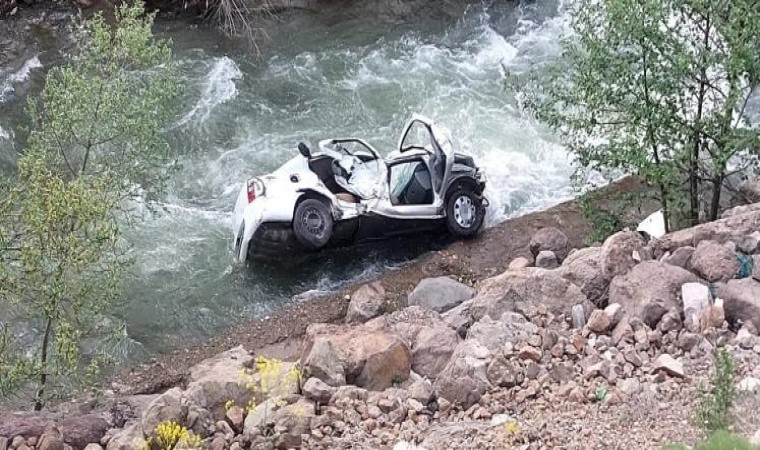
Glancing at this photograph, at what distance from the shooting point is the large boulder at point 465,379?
759 centimetres

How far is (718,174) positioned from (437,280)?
370cm

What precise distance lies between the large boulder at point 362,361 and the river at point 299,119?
3895 mm

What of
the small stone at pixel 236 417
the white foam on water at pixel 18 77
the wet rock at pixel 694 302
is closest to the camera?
the small stone at pixel 236 417

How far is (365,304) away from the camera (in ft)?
39.3

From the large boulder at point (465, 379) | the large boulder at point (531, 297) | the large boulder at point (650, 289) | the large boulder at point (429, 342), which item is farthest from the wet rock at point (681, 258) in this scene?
the large boulder at point (465, 379)

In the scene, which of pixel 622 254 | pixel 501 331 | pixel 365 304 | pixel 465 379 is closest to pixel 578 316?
pixel 501 331

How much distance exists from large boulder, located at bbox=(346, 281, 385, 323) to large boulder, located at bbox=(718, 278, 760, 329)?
4.65m

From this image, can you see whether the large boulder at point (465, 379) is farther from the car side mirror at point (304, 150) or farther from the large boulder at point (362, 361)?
the car side mirror at point (304, 150)

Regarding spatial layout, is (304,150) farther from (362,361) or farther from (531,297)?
(362,361)

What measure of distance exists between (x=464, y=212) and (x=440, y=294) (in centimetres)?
177

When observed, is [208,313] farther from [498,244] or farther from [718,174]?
[718,174]

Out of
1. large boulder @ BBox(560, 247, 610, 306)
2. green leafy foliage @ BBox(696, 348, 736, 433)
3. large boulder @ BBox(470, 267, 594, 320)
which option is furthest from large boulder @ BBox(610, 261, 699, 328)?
green leafy foliage @ BBox(696, 348, 736, 433)

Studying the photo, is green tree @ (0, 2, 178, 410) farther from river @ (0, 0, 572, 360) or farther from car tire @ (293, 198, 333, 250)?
car tire @ (293, 198, 333, 250)

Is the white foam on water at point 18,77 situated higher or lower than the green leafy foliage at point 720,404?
higher
